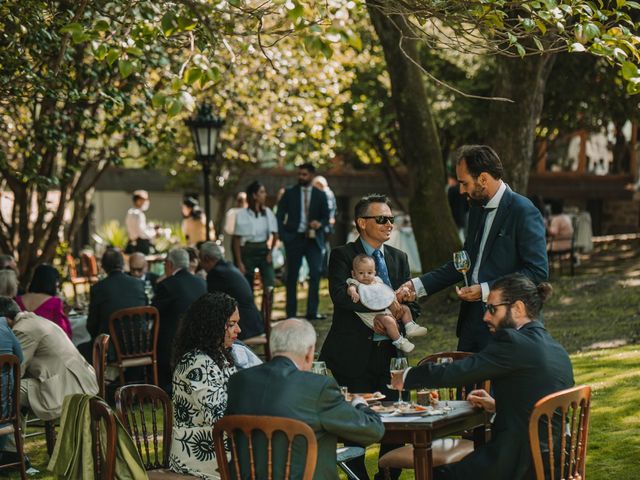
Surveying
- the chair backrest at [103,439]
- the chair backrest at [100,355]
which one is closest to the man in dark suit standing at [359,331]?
the chair backrest at [103,439]

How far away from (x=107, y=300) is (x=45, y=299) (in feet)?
3.34

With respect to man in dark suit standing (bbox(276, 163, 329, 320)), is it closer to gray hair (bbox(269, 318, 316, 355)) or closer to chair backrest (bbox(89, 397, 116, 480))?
chair backrest (bbox(89, 397, 116, 480))

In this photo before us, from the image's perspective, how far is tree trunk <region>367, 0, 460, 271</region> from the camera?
1523cm

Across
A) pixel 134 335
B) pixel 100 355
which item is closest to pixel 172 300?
pixel 134 335

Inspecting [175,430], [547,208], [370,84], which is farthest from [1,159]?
[370,84]

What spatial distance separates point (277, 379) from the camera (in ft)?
16.0

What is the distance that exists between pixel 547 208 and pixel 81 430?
1928 cm

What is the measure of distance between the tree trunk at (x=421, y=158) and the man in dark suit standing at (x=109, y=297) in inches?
208

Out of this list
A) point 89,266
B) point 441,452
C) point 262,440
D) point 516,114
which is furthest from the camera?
point 89,266

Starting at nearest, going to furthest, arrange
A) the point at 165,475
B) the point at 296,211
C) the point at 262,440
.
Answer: the point at 262,440 → the point at 165,475 → the point at 296,211

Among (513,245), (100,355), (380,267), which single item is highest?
(513,245)

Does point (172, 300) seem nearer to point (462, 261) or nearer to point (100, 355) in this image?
point (100, 355)

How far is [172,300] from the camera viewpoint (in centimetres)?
1079

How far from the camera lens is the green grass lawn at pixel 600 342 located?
26.9ft
